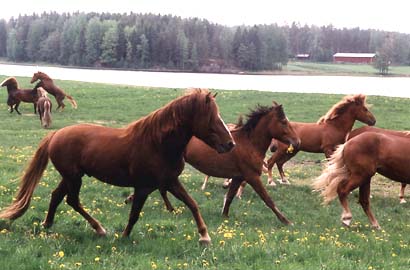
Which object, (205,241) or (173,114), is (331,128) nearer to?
(205,241)

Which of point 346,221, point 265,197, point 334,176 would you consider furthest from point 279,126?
point 346,221

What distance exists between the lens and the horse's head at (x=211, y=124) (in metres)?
7.07

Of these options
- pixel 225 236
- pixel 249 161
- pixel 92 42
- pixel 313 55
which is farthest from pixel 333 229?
pixel 313 55

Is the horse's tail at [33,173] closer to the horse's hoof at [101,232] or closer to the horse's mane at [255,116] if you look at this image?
the horse's hoof at [101,232]

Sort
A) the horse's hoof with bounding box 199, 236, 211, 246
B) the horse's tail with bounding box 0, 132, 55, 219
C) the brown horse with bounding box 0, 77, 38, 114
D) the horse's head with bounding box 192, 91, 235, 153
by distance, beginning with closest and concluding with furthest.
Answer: the horse's head with bounding box 192, 91, 235, 153 → the horse's hoof with bounding box 199, 236, 211, 246 → the horse's tail with bounding box 0, 132, 55, 219 → the brown horse with bounding box 0, 77, 38, 114

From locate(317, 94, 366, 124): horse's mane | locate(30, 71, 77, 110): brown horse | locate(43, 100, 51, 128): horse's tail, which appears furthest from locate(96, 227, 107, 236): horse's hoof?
locate(30, 71, 77, 110): brown horse

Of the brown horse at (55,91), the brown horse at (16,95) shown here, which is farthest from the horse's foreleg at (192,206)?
the brown horse at (55,91)

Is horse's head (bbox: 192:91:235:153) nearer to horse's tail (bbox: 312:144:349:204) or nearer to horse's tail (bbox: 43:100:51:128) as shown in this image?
horse's tail (bbox: 312:144:349:204)

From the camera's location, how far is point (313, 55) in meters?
152

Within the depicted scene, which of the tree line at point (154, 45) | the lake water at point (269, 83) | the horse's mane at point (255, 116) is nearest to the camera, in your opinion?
the horse's mane at point (255, 116)

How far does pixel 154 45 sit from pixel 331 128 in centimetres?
9636

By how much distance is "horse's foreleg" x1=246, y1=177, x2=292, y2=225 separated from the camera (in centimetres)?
991

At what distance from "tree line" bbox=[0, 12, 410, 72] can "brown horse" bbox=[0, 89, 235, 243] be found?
322 ft

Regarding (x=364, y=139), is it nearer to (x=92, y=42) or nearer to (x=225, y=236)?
(x=225, y=236)
